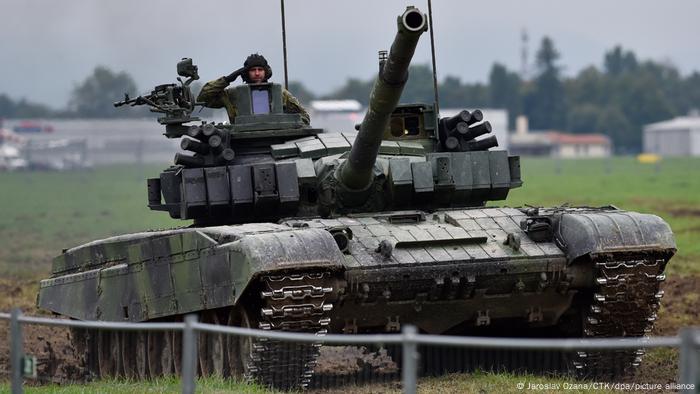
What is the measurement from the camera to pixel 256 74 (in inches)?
850

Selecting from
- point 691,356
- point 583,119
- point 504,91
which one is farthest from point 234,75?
point 504,91

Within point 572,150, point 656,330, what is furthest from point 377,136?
point 572,150

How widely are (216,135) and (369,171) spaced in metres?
2.06

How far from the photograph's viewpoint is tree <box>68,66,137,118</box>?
63062mm

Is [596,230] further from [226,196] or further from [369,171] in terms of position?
[226,196]

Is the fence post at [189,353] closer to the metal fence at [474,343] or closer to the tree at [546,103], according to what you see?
the metal fence at [474,343]

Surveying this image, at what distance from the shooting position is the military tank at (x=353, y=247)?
17438 millimetres

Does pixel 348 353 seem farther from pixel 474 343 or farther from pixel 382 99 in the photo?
pixel 474 343

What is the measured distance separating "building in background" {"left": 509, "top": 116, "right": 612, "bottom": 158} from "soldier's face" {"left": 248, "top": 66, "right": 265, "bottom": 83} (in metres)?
114

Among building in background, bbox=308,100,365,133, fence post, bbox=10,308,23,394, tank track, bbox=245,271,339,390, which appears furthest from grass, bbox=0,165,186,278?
fence post, bbox=10,308,23,394

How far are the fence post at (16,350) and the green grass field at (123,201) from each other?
20738 mm

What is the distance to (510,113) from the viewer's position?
15912 cm

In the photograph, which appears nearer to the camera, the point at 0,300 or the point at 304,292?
the point at 304,292

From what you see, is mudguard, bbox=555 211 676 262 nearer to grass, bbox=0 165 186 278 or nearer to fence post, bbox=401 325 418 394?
fence post, bbox=401 325 418 394
